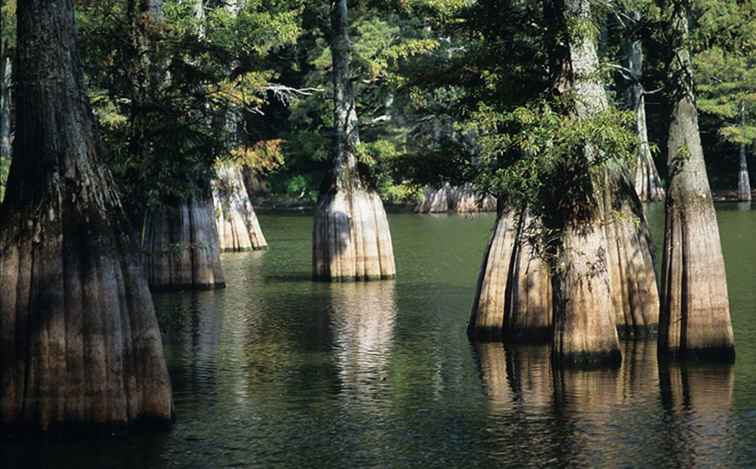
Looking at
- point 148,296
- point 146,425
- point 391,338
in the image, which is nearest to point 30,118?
point 148,296

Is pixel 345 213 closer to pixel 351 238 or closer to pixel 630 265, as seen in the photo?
pixel 351 238

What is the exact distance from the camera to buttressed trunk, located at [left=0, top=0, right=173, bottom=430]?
64.9 ft

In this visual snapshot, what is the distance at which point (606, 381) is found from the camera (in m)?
24.5

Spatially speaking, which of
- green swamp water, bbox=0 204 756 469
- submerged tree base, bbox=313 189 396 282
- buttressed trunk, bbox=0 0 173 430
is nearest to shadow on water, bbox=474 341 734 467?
green swamp water, bbox=0 204 756 469

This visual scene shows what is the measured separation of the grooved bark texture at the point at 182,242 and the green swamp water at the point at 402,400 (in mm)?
3275

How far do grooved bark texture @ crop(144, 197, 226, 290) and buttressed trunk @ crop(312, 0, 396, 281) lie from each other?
136 inches

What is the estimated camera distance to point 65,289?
19.8 metres

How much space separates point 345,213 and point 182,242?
191 inches

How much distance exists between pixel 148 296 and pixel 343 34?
75.0ft

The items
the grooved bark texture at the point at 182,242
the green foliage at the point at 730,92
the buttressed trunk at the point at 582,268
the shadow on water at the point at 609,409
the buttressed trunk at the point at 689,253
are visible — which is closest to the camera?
the shadow on water at the point at 609,409

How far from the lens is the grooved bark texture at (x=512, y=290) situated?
2773cm

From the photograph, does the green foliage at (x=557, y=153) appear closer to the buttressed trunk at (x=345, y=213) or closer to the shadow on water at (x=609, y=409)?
the shadow on water at (x=609, y=409)

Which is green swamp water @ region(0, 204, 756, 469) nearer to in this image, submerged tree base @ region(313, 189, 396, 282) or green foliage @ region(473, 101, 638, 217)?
green foliage @ region(473, 101, 638, 217)

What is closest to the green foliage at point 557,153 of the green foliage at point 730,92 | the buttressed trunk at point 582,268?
the buttressed trunk at point 582,268
